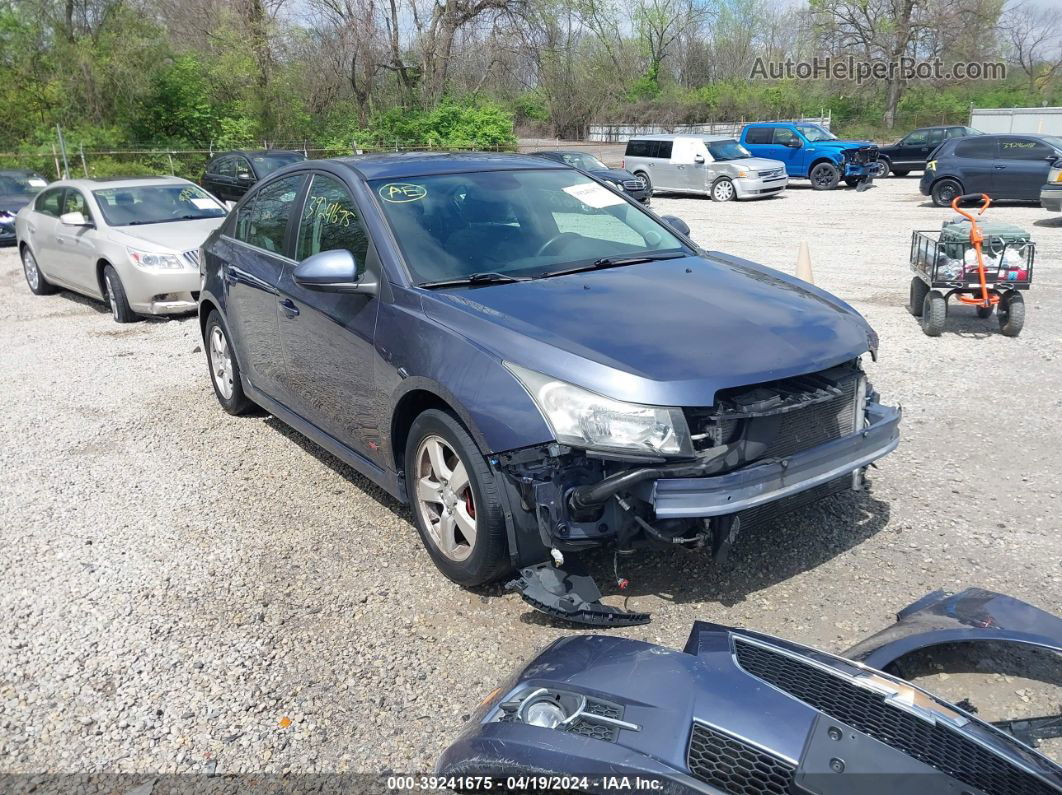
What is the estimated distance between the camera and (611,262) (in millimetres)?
4492

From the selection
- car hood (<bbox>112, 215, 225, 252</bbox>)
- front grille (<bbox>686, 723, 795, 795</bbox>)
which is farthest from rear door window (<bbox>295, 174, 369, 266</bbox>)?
car hood (<bbox>112, 215, 225, 252</bbox>)

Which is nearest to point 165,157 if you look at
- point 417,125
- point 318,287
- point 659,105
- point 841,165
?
point 417,125

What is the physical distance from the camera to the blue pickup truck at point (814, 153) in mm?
25250

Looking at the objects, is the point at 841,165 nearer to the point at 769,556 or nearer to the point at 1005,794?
the point at 769,556

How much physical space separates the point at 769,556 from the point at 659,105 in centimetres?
5774

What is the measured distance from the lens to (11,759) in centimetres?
302

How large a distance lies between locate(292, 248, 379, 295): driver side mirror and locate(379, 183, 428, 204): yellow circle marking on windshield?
443 mm

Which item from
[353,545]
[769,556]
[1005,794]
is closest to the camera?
[1005,794]

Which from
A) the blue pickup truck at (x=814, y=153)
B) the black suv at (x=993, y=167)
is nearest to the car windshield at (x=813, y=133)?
the blue pickup truck at (x=814, y=153)

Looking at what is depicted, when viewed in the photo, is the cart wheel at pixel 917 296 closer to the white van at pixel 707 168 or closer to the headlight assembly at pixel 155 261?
the headlight assembly at pixel 155 261

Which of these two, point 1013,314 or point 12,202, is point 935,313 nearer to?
point 1013,314

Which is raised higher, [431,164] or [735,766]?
[431,164]

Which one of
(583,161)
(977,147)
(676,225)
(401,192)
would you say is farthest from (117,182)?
(977,147)

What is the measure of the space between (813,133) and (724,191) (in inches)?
189
